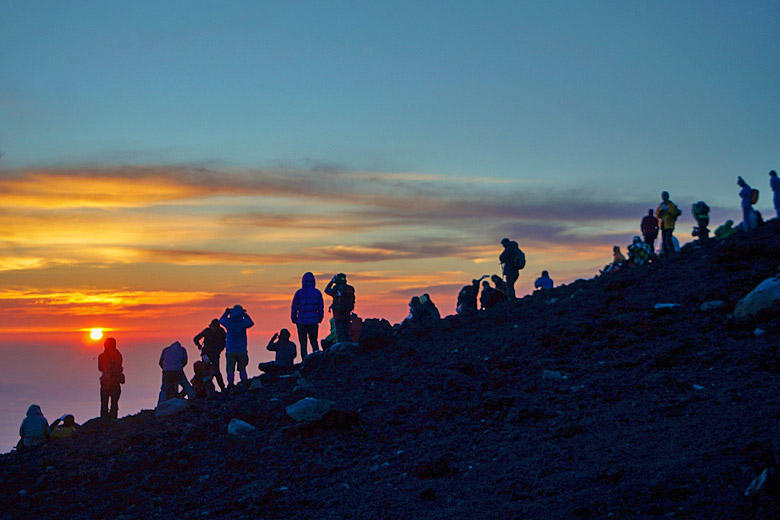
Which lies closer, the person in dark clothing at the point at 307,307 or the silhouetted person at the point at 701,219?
the person in dark clothing at the point at 307,307

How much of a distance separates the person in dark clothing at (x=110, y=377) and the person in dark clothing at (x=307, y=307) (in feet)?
15.1

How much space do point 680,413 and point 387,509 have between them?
4937 millimetres

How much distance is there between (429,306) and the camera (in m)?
25.9

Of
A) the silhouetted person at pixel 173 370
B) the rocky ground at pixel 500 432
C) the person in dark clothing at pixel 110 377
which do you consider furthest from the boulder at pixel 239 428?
the person in dark clothing at pixel 110 377

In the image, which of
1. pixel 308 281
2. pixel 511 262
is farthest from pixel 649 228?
pixel 308 281

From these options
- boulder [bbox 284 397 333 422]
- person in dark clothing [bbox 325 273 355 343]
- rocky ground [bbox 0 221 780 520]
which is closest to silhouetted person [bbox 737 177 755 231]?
rocky ground [bbox 0 221 780 520]

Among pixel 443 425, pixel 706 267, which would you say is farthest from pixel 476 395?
pixel 706 267

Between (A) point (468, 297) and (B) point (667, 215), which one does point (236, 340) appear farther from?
(B) point (667, 215)

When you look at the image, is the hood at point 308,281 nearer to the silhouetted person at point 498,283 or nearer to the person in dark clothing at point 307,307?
the person in dark clothing at point 307,307

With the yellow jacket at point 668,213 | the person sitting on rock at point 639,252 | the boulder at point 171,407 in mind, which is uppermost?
the yellow jacket at point 668,213

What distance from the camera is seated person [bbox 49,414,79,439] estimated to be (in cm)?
1808

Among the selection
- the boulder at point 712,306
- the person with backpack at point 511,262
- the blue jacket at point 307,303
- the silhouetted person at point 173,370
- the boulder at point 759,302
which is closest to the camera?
the boulder at point 759,302

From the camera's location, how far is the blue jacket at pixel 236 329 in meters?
19.7

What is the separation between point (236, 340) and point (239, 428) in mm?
4149
